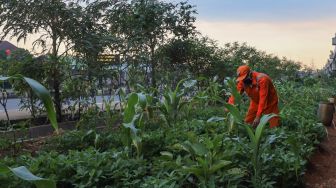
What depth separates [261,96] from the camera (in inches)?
259

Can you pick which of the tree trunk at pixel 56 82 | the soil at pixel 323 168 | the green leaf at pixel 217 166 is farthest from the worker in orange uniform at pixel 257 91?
the tree trunk at pixel 56 82

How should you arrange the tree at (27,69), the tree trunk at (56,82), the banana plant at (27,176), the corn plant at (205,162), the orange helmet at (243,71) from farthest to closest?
the tree trunk at (56,82)
the tree at (27,69)
the orange helmet at (243,71)
the corn plant at (205,162)
the banana plant at (27,176)

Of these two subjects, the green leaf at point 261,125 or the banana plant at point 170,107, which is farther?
the banana plant at point 170,107

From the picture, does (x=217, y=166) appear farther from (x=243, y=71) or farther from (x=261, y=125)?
(x=243, y=71)

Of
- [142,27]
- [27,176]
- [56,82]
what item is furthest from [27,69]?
[27,176]

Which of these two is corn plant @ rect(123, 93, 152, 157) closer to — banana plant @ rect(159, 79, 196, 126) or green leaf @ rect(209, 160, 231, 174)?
green leaf @ rect(209, 160, 231, 174)

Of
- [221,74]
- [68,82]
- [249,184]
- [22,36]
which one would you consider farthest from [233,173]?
[221,74]

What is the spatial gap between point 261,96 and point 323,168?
1.72 m

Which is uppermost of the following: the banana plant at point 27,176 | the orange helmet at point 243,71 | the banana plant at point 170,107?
the orange helmet at point 243,71

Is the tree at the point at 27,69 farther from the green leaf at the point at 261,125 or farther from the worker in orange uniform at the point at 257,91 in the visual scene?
the green leaf at the point at 261,125

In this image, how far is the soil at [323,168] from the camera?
14.6 ft

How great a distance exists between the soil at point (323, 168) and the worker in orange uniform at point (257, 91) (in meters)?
0.76

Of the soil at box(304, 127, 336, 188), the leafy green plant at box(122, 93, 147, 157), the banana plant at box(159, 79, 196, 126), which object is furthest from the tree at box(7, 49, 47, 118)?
the soil at box(304, 127, 336, 188)

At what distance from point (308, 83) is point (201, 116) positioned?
10.7 m
